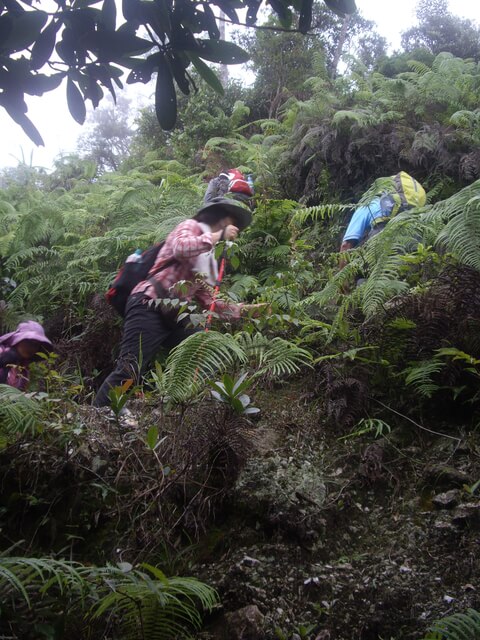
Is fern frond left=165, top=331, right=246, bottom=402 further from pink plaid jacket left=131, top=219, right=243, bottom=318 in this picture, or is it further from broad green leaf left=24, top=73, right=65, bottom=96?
broad green leaf left=24, top=73, right=65, bottom=96

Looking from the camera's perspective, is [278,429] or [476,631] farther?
[278,429]

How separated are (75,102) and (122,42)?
264mm

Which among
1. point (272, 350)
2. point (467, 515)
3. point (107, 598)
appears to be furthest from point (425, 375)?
point (107, 598)

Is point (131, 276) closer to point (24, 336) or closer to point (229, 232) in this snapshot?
point (229, 232)

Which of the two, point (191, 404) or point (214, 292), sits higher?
point (214, 292)

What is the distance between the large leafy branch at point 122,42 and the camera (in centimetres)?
Result: 152

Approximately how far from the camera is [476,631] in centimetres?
176

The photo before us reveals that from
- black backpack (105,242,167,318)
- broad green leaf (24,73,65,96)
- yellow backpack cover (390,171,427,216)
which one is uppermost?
broad green leaf (24,73,65,96)

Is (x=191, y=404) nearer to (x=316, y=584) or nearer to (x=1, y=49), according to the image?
(x=316, y=584)

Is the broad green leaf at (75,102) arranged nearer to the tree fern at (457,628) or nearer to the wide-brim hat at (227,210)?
the tree fern at (457,628)

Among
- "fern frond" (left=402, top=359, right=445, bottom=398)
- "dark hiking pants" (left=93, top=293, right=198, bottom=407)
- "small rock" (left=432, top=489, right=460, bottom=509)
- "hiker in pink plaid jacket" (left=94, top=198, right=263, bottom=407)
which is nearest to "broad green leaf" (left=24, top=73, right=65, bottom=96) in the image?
"hiker in pink plaid jacket" (left=94, top=198, right=263, bottom=407)

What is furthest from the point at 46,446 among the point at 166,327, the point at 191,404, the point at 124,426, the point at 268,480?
the point at 166,327

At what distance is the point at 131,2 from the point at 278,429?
94.6 inches

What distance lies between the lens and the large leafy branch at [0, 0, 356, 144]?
59.7 inches
